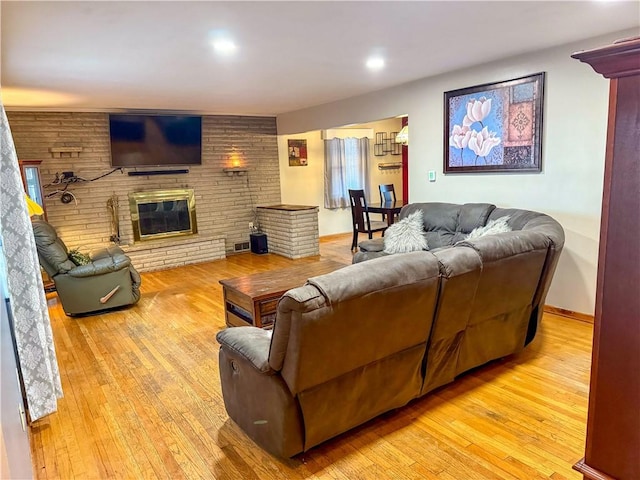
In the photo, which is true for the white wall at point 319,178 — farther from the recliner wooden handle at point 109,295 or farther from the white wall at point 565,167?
the recliner wooden handle at point 109,295

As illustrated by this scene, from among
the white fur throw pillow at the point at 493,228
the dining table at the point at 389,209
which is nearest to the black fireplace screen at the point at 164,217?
the dining table at the point at 389,209

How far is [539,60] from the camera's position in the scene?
376 cm

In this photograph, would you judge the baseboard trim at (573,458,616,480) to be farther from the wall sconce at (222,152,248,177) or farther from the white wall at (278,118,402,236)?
the white wall at (278,118,402,236)

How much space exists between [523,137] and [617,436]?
3619mm

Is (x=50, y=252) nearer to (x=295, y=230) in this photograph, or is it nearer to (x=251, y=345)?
(x=251, y=345)

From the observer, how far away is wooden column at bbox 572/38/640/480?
2.35ft

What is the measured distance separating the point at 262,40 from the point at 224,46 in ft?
1.02

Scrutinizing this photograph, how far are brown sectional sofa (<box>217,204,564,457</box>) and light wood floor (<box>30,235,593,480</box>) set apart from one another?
0.12 m

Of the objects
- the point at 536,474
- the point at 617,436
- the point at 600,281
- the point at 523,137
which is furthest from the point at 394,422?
the point at 523,137

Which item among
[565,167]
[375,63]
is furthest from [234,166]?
[565,167]

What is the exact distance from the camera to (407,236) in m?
4.37

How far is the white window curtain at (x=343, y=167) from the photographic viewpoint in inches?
323

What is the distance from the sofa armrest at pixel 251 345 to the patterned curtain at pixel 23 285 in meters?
0.99

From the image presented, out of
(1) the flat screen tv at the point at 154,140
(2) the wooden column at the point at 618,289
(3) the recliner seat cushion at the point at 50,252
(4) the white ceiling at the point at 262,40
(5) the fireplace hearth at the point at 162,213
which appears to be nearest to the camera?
(2) the wooden column at the point at 618,289
